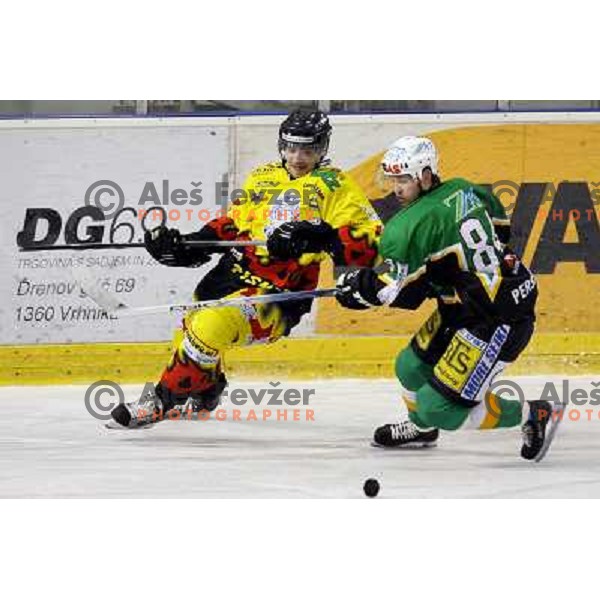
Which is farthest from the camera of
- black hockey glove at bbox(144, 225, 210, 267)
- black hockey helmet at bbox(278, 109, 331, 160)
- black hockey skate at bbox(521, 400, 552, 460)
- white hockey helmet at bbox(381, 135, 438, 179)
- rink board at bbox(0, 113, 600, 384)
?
rink board at bbox(0, 113, 600, 384)

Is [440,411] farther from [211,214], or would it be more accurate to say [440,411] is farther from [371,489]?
[211,214]

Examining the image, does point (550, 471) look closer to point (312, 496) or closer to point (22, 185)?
point (312, 496)

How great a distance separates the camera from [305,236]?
477 centimetres

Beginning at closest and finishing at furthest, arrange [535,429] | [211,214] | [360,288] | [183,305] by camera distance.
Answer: [360,288] < [535,429] < [183,305] < [211,214]

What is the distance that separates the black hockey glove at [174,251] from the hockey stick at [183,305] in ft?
0.44

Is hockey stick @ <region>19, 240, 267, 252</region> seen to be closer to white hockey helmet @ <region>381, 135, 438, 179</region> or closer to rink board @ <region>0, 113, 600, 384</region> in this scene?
rink board @ <region>0, 113, 600, 384</region>

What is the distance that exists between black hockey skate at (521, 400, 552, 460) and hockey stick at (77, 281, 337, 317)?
26.7 inches

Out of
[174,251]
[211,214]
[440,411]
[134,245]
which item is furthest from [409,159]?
[134,245]

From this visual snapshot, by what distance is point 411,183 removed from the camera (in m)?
4.55

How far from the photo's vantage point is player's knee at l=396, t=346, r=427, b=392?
4738 millimetres

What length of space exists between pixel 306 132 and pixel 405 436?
3.19 feet

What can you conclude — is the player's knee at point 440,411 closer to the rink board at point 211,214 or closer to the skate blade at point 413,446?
the skate blade at point 413,446

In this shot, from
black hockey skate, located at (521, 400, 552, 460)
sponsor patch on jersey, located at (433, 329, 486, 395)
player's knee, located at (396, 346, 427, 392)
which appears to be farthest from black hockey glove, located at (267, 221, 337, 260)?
black hockey skate, located at (521, 400, 552, 460)

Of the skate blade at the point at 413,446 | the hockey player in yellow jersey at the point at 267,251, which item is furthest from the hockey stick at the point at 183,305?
the skate blade at the point at 413,446
